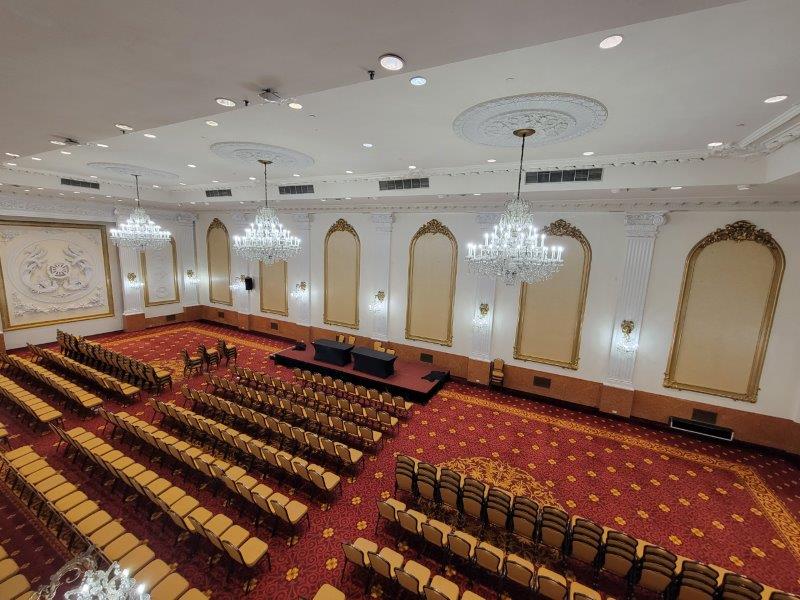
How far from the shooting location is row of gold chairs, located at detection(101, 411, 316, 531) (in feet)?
16.9

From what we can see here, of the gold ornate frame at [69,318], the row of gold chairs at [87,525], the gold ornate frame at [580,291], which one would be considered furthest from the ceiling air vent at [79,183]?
the gold ornate frame at [580,291]

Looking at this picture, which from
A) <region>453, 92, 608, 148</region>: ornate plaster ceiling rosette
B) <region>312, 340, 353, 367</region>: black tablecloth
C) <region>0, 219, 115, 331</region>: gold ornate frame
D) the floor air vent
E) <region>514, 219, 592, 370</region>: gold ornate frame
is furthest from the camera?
<region>0, 219, 115, 331</region>: gold ornate frame

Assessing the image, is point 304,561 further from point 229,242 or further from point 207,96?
point 229,242

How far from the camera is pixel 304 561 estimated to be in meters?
4.77

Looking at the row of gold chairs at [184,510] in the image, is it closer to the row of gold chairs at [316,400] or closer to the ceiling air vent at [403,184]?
the row of gold chairs at [316,400]

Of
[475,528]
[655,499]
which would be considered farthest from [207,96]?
[655,499]

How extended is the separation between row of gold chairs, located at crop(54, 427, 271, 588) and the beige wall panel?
8.27 meters

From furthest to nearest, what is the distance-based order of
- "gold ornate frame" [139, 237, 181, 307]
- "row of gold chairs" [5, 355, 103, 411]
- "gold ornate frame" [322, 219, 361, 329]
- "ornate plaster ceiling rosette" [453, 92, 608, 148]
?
"gold ornate frame" [139, 237, 181, 307], "gold ornate frame" [322, 219, 361, 329], "row of gold chairs" [5, 355, 103, 411], "ornate plaster ceiling rosette" [453, 92, 608, 148]

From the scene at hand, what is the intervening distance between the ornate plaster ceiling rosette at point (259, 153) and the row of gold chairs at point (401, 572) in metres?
6.87

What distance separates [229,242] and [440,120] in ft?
44.8

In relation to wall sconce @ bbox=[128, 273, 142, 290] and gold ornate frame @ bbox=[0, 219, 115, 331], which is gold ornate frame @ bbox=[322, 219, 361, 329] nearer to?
wall sconce @ bbox=[128, 273, 142, 290]

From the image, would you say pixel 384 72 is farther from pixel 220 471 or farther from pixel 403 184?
pixel 403 184

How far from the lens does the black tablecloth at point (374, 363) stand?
10.5 meters

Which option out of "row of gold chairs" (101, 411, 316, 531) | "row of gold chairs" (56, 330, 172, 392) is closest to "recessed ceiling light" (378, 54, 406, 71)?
"row of gold chairs" (101, 411, 316, 531)
